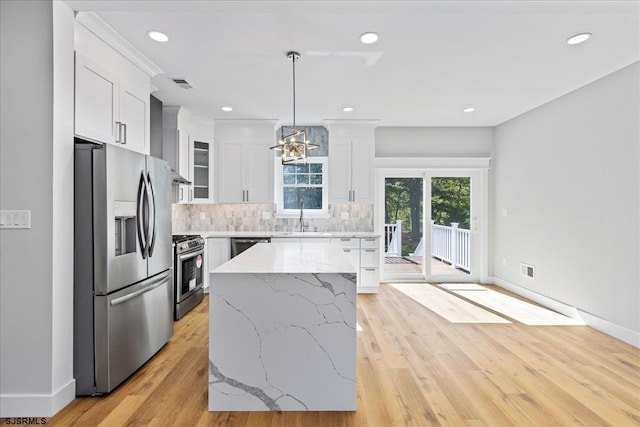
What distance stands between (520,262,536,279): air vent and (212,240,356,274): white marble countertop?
10.5 ft

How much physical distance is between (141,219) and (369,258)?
3241 millimetres

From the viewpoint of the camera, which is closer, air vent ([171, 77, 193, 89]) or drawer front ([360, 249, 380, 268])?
air vent ([171, 77, 193, 89])

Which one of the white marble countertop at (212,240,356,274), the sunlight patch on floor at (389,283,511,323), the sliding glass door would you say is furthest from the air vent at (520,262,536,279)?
the white marble countertop at (212,240,356,274)

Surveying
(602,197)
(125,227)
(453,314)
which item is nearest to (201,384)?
(125,227)

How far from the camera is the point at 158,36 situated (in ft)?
8.62

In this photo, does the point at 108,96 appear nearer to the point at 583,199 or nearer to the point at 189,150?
the point at 189,150

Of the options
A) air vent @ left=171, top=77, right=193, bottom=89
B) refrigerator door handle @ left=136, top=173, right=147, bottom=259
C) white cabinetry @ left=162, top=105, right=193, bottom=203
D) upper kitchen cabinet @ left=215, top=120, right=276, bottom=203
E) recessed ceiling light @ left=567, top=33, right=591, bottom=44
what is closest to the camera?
refrigerator door handle @ left=136, top=173, right=147, bottom=259

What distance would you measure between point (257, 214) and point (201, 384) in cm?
329

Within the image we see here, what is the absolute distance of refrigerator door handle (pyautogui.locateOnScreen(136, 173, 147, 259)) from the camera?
99.0 inches

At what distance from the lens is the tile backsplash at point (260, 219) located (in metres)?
5.39

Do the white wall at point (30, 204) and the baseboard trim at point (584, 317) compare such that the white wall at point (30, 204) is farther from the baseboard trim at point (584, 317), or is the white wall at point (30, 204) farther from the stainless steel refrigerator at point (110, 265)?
the baseboard trim at point (584, 317)

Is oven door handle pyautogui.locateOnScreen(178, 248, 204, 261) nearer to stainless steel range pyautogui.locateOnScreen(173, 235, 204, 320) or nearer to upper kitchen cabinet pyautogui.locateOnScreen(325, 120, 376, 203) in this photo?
stainless steel range pyautogui.locateOnScreen(173, 235, 204, 320)

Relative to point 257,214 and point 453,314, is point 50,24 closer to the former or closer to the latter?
point 257,214

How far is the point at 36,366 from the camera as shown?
1.98 meters
